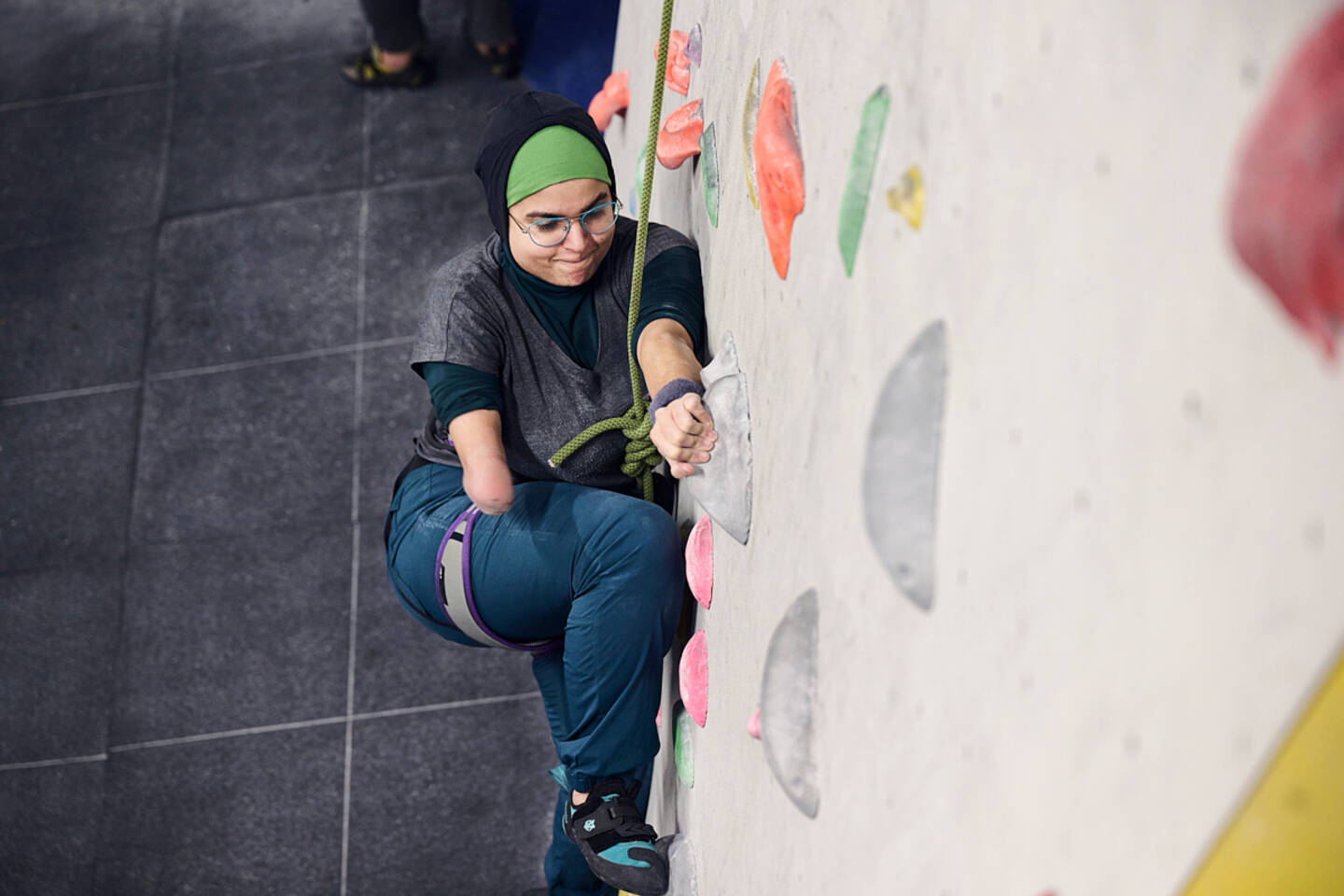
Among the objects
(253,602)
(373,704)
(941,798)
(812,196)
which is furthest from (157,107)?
(941,798)

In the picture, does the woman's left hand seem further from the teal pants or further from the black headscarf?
the black headscarf

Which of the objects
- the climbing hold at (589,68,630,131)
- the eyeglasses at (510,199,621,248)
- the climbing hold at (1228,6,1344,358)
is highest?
the climbing hold at (1228,6,1344,358)

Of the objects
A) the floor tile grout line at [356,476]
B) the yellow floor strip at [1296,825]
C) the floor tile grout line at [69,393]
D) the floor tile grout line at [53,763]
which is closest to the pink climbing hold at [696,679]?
the yellow floor strip at [1296,825]

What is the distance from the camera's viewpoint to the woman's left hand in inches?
44.9

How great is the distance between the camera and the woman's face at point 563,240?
126 centimetres

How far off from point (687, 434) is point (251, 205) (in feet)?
7.09

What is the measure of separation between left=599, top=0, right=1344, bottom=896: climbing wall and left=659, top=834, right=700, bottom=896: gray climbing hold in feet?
1.34

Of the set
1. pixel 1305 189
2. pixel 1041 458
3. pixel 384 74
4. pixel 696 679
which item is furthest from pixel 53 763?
pixel 1305 189

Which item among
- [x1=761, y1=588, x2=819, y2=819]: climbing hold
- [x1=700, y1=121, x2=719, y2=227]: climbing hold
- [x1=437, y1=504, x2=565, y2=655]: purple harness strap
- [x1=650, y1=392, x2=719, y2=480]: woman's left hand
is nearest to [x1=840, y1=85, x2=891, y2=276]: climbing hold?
[x1=761, y1=588, x2=819, y2=819]: climbing hold

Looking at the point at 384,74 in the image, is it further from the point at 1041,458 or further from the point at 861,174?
the point at 1041,458

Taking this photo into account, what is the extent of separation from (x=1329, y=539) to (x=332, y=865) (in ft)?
6.54

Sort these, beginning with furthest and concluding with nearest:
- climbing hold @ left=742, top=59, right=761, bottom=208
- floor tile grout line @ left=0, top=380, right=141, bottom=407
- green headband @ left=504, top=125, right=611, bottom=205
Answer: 1. floor tile grout line @ left=0, top=380, right=141, bottom=407
2. green headband @ left=504, top=125, right=611, bottom=205
3. climbing hold @ left=742, top=59, right=761, bottom=208

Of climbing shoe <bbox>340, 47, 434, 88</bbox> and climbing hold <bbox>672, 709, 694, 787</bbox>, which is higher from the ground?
climbing hold <bbox>672, 709, 694, 787</bbox>

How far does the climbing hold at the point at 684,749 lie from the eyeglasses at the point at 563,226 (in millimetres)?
554
